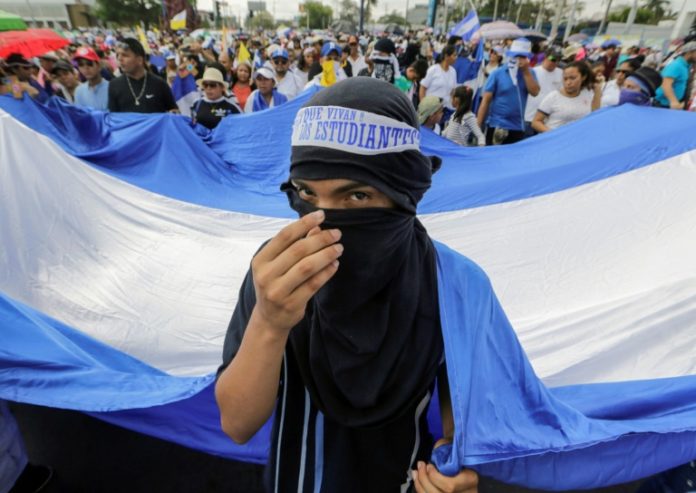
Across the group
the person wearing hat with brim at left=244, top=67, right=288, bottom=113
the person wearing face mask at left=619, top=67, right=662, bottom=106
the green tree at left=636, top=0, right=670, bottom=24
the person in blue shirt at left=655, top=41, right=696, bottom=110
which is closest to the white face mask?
the person wearing face mask at left=619, top=67, right=662, bottom=106

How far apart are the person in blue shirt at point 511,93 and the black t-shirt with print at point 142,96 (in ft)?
13.1

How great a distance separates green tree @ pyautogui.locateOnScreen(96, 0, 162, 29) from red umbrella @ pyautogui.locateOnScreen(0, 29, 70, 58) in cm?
5941

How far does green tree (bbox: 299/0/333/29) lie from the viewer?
84.7m

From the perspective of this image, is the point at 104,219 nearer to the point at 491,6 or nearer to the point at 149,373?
the point at 149,373

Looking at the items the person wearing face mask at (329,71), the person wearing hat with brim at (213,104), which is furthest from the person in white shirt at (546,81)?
the person wearing hat with brim at (213,104)

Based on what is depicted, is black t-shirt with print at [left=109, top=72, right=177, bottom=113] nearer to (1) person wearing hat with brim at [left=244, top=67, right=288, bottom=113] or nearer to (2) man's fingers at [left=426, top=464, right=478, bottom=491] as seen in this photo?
(1) person wearing hat with brim at [left=244, top=67, right=288, bottom=113]

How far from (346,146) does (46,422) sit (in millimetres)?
2568

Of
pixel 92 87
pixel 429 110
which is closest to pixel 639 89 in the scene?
pixel 429 110

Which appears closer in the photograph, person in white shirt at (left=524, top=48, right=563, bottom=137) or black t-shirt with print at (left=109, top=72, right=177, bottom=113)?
black t-shirt with print at (left=109, top=72, right=177, bottom=113)

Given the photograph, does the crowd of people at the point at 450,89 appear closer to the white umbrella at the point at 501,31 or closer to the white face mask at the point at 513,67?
the white face mask at the point at 513,67

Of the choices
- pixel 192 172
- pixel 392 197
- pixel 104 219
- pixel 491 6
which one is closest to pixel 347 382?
pixel 392 197

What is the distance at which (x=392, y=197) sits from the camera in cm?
96

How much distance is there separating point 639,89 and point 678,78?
88.8 inches

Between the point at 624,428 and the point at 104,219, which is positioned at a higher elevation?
the point at 624,428
